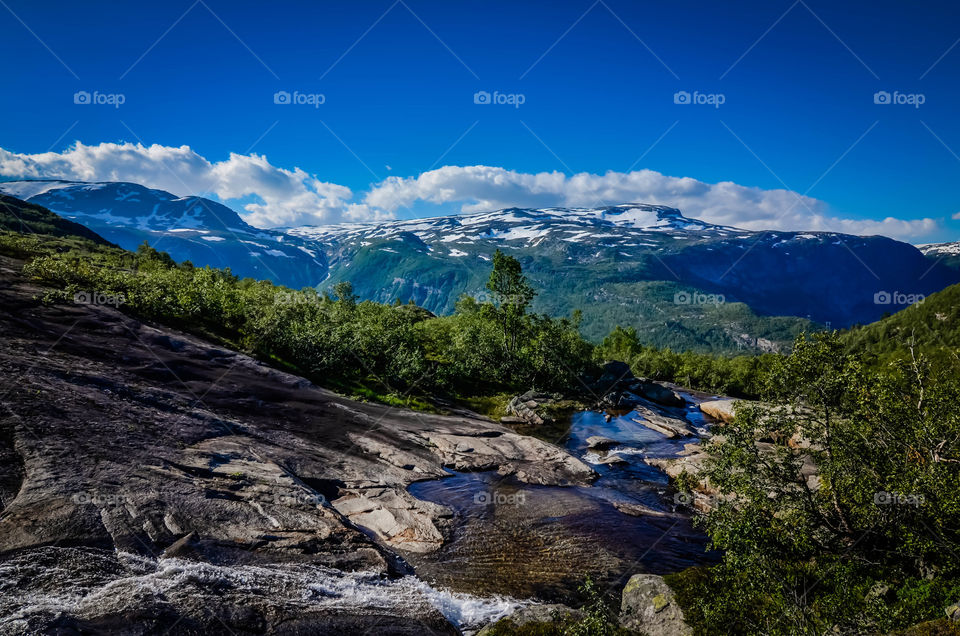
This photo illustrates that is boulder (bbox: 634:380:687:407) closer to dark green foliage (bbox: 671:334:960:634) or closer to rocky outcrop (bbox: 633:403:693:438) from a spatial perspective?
rocky outcrop (bbox: 633:403:693:438)

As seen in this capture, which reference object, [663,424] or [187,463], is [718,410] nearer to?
[663,424]

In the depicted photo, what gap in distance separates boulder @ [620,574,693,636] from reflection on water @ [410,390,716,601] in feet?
10.8

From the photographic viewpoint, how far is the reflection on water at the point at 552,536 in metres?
22.1

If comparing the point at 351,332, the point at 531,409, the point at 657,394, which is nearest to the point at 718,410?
the point at 657,394

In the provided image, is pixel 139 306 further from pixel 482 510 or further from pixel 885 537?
pixel 885 537

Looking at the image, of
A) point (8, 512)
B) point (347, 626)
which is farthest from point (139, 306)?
point (347, 626)

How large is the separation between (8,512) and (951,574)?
36750mm

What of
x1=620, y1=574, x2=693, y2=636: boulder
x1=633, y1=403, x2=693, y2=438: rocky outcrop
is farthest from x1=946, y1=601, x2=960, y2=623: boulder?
x1=633, y1=403, x2=693, y2=438: rocky outcrop

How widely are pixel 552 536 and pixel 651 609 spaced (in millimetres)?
9911

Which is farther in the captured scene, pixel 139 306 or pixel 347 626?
pixel 139 306

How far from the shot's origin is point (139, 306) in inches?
1844

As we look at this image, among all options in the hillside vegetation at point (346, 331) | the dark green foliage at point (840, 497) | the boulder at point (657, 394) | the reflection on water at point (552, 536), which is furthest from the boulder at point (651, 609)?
the boulder at point (657, 394)

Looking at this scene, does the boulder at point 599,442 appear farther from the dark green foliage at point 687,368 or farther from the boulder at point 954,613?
the dark green foliage at point 687,368

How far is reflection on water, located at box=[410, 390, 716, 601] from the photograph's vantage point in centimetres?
2209
